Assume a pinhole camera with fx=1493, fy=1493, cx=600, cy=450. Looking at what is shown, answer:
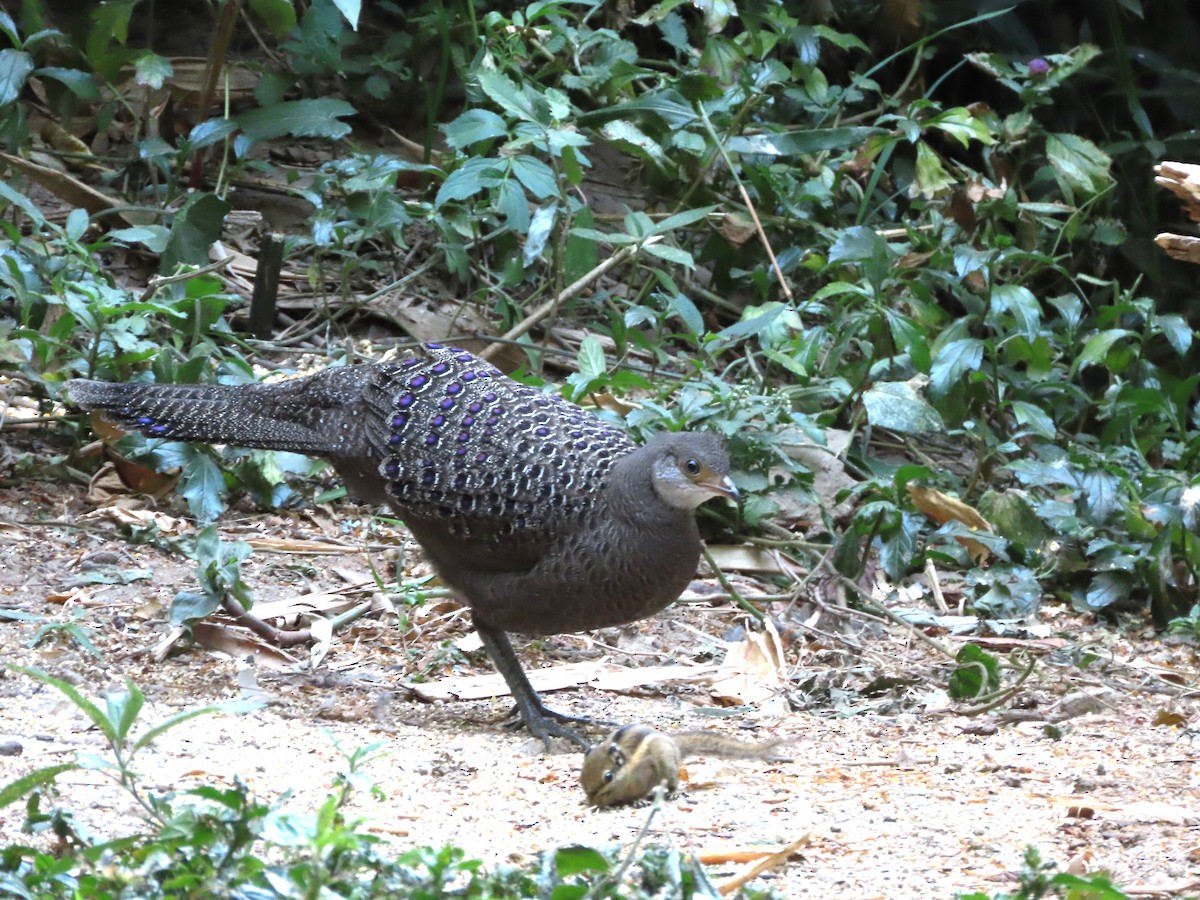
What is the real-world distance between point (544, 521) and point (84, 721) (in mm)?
1293

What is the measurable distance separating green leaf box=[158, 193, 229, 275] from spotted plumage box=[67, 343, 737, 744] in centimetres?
180

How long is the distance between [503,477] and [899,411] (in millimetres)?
1849

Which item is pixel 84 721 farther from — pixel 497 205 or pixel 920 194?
pixel 920 194

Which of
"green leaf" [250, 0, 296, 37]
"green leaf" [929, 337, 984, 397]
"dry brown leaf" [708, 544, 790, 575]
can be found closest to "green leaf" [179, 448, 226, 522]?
"dry brown leaf" [708, 544, 790, 575]

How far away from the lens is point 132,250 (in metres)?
6.80

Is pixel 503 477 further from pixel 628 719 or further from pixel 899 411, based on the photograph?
pixel 899 411

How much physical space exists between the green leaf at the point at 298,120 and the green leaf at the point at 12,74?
94cm

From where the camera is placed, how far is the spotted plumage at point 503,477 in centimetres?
407

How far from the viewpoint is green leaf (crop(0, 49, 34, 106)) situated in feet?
19.7

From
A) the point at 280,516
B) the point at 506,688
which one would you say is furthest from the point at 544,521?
the point at 280,516

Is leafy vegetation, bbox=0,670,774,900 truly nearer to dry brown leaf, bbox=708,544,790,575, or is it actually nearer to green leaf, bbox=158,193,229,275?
dry brown leaf, bbox=708,544,790,575

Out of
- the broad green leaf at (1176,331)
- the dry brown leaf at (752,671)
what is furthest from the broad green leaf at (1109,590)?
the broad green leaf at (1176,331)

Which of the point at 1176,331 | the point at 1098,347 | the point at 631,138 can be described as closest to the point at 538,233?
the point at 631,138

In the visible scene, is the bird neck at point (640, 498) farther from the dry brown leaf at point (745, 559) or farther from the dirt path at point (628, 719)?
the dry brown leaf at point (745, 559)
